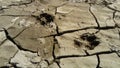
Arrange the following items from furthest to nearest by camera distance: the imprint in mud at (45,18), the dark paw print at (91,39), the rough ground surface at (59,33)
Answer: the imprint in mud at (45,18) → the dark paw print at (91,39) → the rough ground surface at (59,33)

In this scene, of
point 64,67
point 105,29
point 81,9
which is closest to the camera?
point 64,67

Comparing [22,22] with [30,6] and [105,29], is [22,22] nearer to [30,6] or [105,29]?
[30,6]

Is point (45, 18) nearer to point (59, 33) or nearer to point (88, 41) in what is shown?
point (59, 33)

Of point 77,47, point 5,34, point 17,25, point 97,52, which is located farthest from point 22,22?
point 97,52

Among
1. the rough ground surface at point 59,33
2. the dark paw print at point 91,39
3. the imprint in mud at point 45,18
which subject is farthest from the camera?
the imprint in mud at point 45,18

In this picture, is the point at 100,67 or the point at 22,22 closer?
the point at 100,67

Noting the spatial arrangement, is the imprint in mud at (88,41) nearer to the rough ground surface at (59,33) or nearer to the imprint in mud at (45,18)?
the rough ground surface at (59,33)

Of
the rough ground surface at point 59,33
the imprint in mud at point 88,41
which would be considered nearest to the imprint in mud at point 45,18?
the rough ground surface at point 59,33

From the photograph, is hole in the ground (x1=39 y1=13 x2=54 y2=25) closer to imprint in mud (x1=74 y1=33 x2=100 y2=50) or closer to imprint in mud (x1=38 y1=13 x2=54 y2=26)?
imprint in mud (x1=38 y1=13 x2=54 y2=26)
